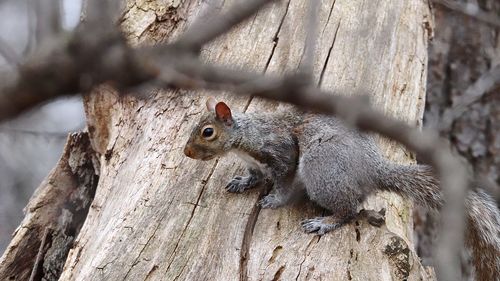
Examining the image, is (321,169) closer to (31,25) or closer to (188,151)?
(188,151)

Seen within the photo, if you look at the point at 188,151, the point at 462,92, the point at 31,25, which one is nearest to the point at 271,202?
the point at 188,151

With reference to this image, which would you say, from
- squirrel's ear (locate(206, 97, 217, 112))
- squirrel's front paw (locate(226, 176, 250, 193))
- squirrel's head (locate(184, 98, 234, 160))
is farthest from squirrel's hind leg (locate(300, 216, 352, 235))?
squirrel's ear (locate(206, 97, 217, 112))

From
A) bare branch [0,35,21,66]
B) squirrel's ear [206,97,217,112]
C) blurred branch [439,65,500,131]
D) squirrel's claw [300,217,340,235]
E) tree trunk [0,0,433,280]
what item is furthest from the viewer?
blurred branch [439,65,500,131]

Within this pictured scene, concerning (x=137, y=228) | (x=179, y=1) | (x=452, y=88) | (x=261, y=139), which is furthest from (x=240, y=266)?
(x=452, y=88)

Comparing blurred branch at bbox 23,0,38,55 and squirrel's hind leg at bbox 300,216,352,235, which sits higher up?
blurred branch at bbox 23,0,38,55

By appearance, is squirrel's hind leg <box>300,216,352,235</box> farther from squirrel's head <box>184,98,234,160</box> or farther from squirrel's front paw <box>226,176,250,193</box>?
squirrel's head <box>184,98,234,160</box>

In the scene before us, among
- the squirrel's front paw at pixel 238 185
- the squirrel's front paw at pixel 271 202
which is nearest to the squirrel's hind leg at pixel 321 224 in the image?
the squirrel's front paw at pixel 271 202

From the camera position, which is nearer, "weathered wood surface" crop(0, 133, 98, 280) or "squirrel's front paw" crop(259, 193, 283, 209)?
"squirrel's front paw" crop(259, 193, 283, 209)
